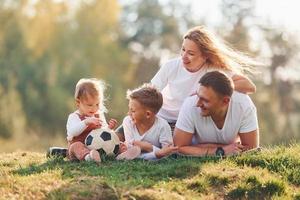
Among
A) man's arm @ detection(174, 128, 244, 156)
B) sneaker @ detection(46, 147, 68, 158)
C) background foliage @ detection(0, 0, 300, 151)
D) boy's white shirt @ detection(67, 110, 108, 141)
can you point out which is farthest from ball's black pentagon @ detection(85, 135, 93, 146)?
background foliage @ detection(0, 0, 300, 151)

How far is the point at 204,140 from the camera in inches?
306

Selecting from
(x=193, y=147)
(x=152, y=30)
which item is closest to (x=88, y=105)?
(x=193, y=147)

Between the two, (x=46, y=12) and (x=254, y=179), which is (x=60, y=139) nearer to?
(x=46, y=12)

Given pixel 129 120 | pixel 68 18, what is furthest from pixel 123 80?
pixel 129 120

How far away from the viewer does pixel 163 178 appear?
662 centimetres

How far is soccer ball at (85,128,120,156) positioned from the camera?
7.62 meters

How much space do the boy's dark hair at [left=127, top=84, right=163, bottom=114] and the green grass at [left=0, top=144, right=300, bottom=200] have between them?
0.63m

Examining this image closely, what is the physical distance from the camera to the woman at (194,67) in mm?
7992

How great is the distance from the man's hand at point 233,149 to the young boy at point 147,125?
553 millimetres

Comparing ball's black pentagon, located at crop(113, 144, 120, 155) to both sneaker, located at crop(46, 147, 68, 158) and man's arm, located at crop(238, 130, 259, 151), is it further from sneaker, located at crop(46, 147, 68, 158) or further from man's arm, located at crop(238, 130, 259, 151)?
man's arm, located at crop(238, 130, 259, 151)

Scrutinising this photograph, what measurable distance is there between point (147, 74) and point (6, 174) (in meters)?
34.9

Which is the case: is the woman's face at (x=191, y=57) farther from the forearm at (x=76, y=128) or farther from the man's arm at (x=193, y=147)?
the forearm at (x=76, y=128)

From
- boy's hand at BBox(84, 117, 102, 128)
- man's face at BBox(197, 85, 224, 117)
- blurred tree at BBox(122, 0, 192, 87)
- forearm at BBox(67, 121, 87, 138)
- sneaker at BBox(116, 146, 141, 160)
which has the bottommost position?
sneaker at BBox(116, 146, 141, 160)

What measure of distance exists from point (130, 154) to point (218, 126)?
3.29 feet
